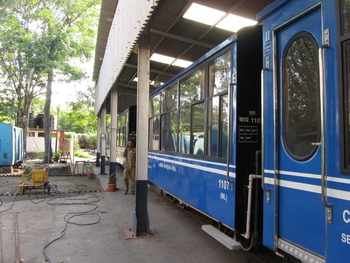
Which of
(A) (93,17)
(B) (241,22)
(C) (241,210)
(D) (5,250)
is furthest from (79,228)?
(A) (93,17)

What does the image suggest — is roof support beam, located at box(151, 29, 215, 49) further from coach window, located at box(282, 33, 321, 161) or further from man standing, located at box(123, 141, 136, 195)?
coach window, located at box(282, 33, 321, 161)

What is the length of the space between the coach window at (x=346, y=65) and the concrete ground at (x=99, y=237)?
2721 millimetres

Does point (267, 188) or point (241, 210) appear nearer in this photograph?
point (267, 188)

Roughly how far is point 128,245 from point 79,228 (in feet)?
4.82

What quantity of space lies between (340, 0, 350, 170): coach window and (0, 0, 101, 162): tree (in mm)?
16356

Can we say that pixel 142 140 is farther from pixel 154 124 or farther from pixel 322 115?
pixel 322 115

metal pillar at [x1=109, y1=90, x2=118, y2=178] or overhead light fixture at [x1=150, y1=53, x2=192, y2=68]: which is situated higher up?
overhead light fixture at [x1=150, y1=53, x2=192, y2=68]

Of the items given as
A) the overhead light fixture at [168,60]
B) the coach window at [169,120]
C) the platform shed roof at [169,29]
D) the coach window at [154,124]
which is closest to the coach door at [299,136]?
the platform shed roof at [169,29]

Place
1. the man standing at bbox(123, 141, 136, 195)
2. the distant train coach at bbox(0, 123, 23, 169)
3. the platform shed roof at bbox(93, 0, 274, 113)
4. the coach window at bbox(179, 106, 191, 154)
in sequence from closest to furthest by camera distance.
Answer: the platform shed roof at bbox(93, 0, 274, 113)
the coach window at bbox(179, 106, 191, 154)
the man standing at bbox(123, 141, 136, 195)
the distant train coach at bbox(0, 123, 23, 169)

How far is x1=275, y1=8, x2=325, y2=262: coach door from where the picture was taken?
8.84ft

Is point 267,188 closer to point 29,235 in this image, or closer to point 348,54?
point 348,54

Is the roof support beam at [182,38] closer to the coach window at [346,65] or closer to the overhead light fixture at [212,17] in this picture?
the overhead light fixture at [212,17]

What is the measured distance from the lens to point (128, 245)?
513 centimetres

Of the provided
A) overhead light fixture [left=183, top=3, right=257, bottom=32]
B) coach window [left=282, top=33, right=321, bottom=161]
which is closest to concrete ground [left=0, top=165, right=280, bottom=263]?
coach window [left=282, top=33, right=321, bottom=161]
